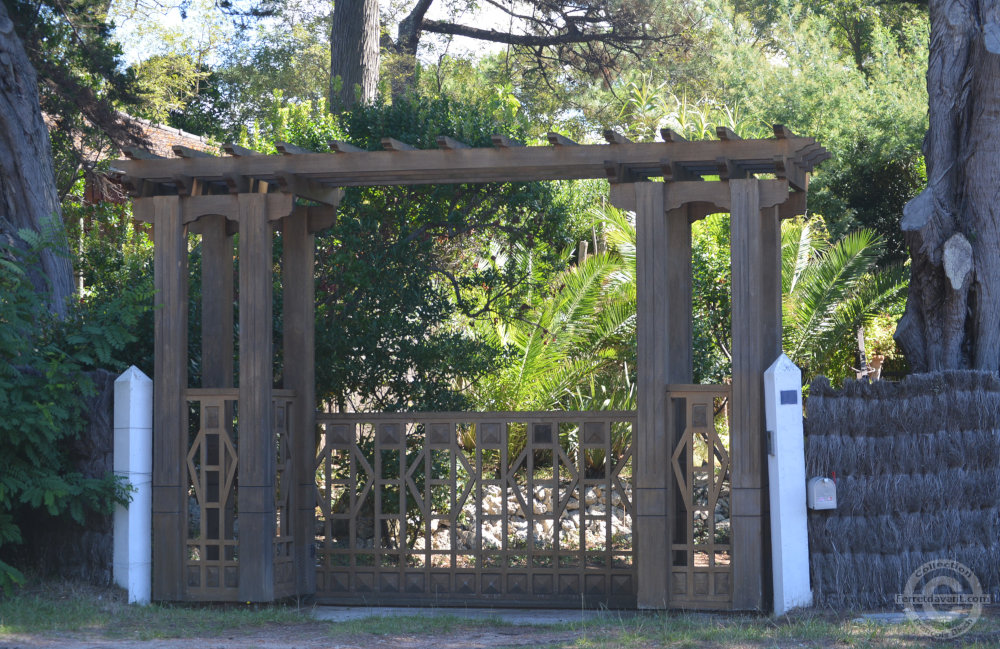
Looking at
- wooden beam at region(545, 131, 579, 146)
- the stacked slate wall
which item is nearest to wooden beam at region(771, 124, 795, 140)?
wooden beam at region(545, 131, 579, 146)

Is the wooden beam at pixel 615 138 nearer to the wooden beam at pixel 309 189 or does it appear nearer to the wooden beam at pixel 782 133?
the wooden beam at pixel 782 133

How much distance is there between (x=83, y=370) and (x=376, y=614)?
3108mm

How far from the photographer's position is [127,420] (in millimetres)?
8398

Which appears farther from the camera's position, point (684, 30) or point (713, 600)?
point (684, 30)

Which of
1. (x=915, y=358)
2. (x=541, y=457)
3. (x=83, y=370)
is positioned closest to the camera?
(x=83, y=370)

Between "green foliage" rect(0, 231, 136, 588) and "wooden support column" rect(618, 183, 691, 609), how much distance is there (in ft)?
12.5

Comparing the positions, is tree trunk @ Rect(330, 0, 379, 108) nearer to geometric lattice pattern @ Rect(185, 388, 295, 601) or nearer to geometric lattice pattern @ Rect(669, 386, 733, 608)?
geometric lattice pattern @ Rect(185, 388, 295, 601)

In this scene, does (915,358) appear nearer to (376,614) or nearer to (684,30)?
(376,614)

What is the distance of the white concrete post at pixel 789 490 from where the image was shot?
762 centimetres

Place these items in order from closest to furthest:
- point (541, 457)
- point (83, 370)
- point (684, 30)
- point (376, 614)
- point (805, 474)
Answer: point (805, 474), point (376, 614), point (83, 370), point (541, 457), point (684, 30)

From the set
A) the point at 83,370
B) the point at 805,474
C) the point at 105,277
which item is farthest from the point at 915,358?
the point at 105,277

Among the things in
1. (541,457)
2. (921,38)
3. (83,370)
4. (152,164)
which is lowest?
(541,457)

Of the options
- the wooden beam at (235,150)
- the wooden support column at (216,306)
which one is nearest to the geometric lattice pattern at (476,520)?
the wooden support column at (216,306)

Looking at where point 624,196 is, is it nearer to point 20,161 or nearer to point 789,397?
point 789,397
